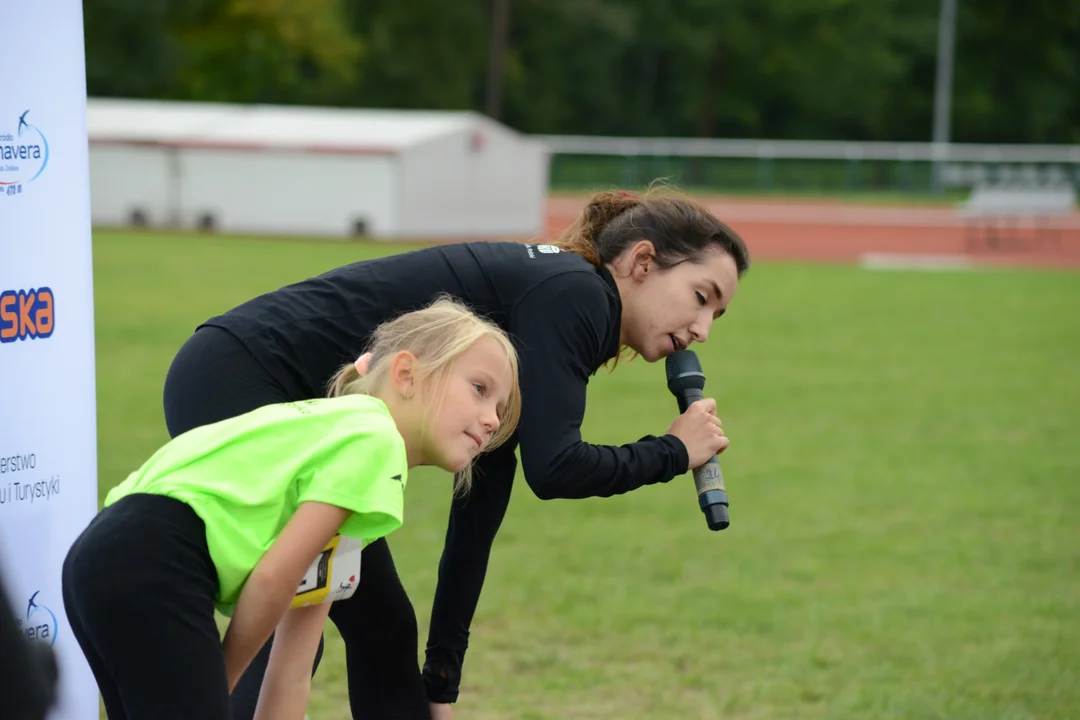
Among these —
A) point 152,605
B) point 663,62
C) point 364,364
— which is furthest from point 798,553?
point 663,62

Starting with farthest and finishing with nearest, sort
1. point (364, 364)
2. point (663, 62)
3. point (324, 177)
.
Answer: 1. point (663, 62)
2. point (324, 177)
3. point (364, 364)

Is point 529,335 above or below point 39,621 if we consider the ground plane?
above

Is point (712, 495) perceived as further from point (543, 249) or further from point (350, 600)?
point (350, 600)

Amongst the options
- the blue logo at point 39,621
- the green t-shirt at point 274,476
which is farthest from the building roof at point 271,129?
the green t-shirt at point 274,476

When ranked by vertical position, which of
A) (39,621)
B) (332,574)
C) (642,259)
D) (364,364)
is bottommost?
(39,621)

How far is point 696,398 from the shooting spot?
3.62 metres

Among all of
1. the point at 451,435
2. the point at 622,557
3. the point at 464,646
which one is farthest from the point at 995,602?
the point at 451,435

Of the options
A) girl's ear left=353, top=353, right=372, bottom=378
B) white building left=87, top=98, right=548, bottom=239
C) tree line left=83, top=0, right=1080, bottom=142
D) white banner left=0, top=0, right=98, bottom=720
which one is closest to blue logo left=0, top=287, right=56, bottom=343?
white banner left=0, top=0, right=98, bottom=720

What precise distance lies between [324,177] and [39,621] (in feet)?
78.2

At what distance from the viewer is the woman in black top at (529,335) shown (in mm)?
3273

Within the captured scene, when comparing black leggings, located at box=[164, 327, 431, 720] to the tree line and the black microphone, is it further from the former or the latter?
the tree line

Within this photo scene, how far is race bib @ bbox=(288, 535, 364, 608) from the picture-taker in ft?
9.55

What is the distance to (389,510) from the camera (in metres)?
2.73

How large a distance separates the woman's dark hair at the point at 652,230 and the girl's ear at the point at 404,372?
76 centimetres
